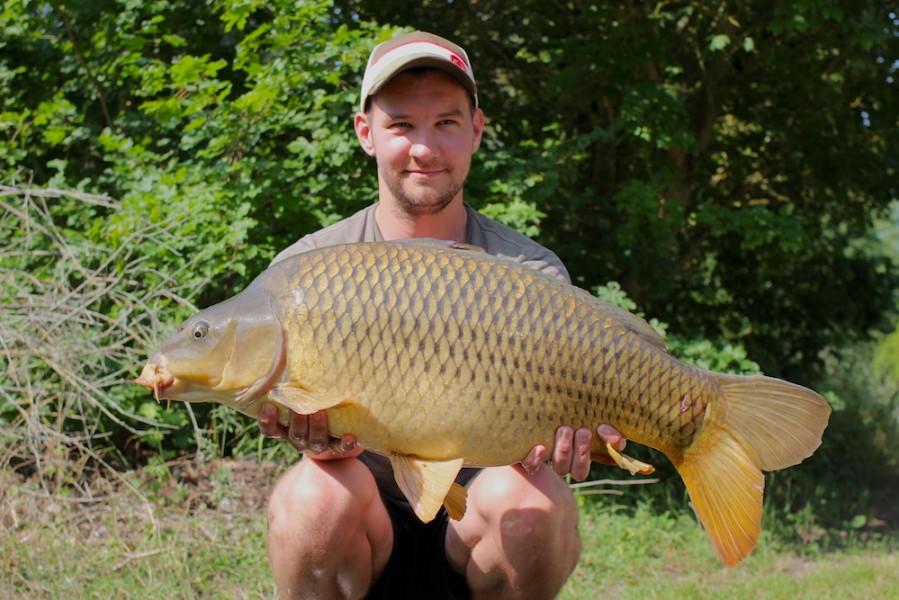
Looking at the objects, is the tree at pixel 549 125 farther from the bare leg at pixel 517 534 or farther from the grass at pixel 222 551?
the bare leg at pixel 517 534

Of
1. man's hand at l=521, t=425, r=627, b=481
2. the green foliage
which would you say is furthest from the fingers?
the green foliage

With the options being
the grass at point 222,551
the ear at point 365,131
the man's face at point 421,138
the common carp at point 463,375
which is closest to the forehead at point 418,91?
the man's face at point 421,138

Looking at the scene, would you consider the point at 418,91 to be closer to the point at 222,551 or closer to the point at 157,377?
the point at 157,377

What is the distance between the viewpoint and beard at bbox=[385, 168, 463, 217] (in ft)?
7.00

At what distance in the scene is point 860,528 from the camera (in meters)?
4.51

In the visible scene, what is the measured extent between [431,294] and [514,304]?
0.14 meters

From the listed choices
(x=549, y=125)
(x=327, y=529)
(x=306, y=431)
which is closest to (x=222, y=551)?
(x=327, y=529)

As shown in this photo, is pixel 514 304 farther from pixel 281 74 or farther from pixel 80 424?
pixel 80 424

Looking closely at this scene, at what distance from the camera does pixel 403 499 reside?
218cm

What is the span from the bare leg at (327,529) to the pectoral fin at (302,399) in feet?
1.03

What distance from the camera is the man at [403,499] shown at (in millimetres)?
1913

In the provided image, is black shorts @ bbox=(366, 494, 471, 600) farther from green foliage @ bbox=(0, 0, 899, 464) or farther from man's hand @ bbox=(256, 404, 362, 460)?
green foliage @ bbox=(0, 0, 899, 464)

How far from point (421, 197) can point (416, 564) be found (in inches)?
30.5

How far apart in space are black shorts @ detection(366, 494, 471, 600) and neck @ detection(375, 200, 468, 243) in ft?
1.86
